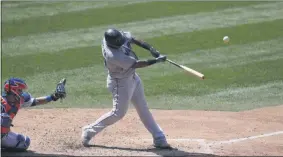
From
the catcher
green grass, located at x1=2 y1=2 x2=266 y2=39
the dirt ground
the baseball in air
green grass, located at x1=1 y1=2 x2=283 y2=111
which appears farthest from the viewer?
green grass, located at x1=2 y1=2 x2=266 y2=39

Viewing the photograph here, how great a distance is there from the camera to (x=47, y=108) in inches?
392

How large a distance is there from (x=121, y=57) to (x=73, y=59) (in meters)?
5.20

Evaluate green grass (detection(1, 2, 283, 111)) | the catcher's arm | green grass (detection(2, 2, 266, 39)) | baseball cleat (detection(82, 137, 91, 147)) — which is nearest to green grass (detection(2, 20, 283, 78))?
green grass (detection(1, 2, 283, 111))

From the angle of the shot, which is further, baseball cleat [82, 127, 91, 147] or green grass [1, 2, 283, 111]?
green grass [1, 2, 283, 111]

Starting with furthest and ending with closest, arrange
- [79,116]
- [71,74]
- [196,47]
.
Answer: [196,47] → [71,74] → [79,116]

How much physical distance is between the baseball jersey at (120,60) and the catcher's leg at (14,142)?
52.0 inches

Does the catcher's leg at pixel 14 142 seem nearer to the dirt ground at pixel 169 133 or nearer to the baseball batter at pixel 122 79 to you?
the dirt ground at pixel 169 133

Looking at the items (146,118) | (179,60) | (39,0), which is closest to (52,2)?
(39,0)

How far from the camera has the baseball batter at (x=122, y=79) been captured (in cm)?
705

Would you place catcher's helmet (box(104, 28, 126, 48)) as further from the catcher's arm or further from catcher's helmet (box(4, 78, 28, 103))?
catcher's helmet (box(4, 78, 28, 103))

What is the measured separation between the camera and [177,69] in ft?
37.9

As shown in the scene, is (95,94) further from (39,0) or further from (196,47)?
(39,0)

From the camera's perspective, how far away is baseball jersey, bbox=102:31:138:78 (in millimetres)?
7023

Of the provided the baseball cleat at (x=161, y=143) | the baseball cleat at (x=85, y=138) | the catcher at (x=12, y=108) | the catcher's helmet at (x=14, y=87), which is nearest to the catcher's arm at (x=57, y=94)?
the catcher at (x=12, y=108)
